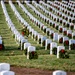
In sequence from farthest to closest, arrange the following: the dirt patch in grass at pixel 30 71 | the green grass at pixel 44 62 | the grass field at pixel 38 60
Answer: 1. the grass field at pixel 38 60
2. the green grass at pixel 44 62
3. the dirt patch in grass at pixel 30 71

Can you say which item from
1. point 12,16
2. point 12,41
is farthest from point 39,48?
point 12,16

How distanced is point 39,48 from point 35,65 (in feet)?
21.7

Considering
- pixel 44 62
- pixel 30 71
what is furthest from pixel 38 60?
pixel 30 71

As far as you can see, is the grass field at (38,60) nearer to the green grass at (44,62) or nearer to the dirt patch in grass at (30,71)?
the green grass at (44,62)

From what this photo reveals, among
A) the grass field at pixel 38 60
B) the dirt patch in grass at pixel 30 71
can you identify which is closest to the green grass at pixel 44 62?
the grass field at pixel 38 60

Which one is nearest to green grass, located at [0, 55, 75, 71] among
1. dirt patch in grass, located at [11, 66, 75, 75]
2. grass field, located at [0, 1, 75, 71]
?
grass field, located at [0, 1, 75, 71]

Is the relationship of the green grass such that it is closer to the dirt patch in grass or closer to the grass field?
the grass field

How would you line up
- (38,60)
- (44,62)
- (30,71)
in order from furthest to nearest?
(38,60)
(44,62)
(30,71)

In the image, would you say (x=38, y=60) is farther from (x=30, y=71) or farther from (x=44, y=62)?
(x=30, y=71)

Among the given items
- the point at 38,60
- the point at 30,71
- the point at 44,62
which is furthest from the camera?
the point at 38,60

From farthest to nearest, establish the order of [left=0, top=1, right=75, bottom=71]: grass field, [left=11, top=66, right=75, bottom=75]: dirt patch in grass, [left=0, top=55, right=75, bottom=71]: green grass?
[left=0, top=1, right=75, bottom=71]: grass field, [left=0, top=55, right=75, bottom=71]: green grass, [left=11, top=66, right=75, bottom=75]: dirt patch in grass

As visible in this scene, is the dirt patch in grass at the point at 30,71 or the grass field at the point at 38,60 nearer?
the dirt patch in grass at the point at 30,71

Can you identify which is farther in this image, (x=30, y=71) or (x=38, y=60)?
(x=38, y=60)

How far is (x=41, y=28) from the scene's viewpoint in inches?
1364
